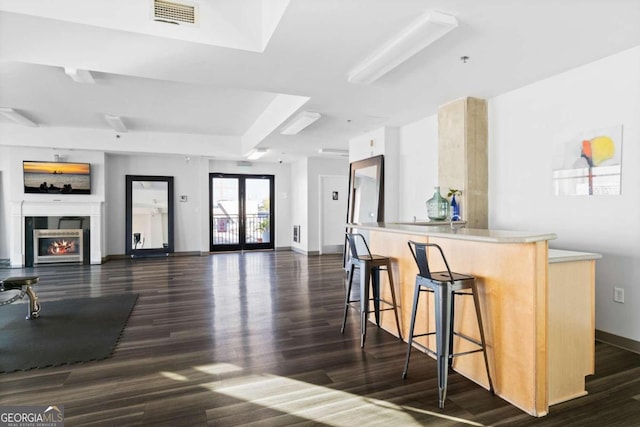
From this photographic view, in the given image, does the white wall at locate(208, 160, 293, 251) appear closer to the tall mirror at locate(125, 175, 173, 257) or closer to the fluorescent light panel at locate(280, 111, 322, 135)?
the tall mirror at locate(125, 175, 173, 257)

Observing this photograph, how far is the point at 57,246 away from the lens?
319 inches

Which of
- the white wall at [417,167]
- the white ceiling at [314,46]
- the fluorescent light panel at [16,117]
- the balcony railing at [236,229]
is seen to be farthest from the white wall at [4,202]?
the white wall at [417,167]

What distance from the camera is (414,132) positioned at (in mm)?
5816

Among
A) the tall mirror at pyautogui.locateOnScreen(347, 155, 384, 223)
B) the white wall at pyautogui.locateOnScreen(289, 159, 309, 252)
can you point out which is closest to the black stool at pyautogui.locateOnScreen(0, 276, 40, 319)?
the tall mirror at pyautogui.locateOnScreen(347, 155, 384, 223)

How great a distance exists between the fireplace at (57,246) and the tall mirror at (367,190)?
6290 millimetres

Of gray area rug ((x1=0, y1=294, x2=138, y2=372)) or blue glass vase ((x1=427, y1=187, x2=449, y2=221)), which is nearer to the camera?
gray area rug ((x1=0, y1=294, x2=138, y2=372))

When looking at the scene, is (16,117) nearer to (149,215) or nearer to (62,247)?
(62,247)

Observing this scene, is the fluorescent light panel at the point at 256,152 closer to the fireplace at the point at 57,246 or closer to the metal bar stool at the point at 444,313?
the fireplace at the point at 57,246

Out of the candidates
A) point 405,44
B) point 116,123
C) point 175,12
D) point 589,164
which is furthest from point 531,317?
point 116,123

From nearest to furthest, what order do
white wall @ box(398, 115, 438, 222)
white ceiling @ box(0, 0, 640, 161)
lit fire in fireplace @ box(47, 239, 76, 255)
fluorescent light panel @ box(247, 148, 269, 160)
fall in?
white ceiling @ box(0, 0, 640, 161)
white wall @ box(398, 115, 438, 222)
fluorescent light panel @ box(247, 148, 269, 160)
lit fire in fireplace @ box(47, 239, 76, 255)

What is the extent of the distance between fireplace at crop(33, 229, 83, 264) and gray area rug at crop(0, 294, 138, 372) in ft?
12.2

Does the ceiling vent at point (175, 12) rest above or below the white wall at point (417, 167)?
above

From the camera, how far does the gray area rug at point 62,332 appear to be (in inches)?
122

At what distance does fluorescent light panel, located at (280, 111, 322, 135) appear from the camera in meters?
5.14
